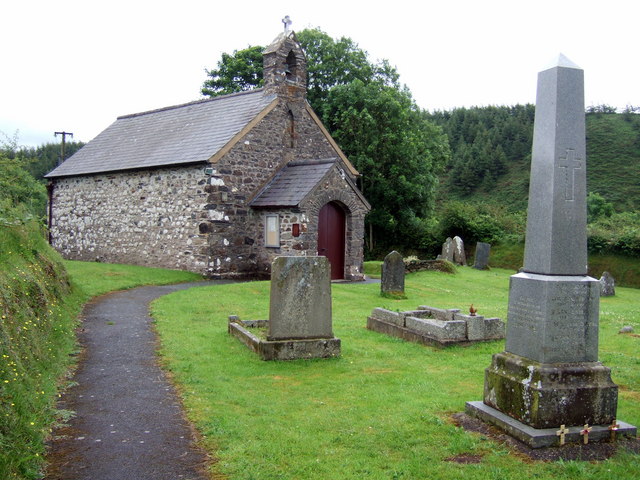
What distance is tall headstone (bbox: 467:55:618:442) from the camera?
5.59 meters

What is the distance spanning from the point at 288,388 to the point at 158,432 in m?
2.08

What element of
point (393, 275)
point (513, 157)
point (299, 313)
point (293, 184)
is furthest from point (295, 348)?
point (513, 157)

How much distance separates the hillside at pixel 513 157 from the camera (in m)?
57.1

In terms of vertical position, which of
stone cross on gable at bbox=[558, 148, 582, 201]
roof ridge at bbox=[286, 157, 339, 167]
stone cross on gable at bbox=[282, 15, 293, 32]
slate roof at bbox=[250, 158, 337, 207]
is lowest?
stone cross on gable at bbox=[558, 148, 582, 201]

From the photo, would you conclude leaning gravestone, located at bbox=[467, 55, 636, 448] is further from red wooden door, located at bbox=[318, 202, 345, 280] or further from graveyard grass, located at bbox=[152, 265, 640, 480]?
red wooden door, located at bbox=[318, 202, 345, 280]

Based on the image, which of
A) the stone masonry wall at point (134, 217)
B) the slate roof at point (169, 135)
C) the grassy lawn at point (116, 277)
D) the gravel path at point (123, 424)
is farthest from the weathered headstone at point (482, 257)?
the gravel path at point (123, 424)

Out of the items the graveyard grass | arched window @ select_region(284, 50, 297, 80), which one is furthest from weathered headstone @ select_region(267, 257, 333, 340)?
arched window @ select_region(284, 50, 297, 80)

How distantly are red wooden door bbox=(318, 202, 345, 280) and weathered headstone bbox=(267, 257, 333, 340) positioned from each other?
12591 millimetres

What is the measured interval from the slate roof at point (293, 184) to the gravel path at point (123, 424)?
11226mm

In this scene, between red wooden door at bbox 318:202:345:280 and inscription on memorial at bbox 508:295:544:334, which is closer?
inscription on memorial at bbox 508:295:544:334

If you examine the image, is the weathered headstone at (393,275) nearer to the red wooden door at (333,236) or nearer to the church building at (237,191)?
the church building at (237,191)

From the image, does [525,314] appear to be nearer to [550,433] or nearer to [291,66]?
[550,433]

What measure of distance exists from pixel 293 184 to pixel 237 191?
217 centimetres

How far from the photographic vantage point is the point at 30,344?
7.61 metres
